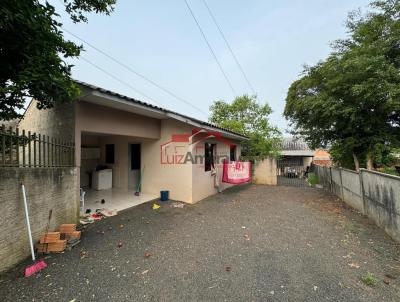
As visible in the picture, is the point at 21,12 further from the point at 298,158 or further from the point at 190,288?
the point at 298,158

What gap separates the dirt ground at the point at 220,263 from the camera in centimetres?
248

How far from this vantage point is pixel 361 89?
→ 21.1 ft

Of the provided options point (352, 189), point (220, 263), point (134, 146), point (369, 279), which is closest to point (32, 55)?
point (220, 263)

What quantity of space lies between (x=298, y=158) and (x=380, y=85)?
17941mm

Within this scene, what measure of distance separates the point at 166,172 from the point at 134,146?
7.05ft

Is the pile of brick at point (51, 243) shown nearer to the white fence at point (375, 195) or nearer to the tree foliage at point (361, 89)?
the white fence at point (375, 195)

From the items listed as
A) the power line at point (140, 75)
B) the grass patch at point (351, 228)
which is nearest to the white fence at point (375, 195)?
the grass patch at point (351, 228)

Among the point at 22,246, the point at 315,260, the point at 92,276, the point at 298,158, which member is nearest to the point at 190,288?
the point at 92,276

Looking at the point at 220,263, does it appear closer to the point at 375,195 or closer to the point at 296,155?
the point at 375,195

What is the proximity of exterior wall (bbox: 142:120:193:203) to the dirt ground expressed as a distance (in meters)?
1.83

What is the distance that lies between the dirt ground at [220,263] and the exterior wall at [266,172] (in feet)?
22.4

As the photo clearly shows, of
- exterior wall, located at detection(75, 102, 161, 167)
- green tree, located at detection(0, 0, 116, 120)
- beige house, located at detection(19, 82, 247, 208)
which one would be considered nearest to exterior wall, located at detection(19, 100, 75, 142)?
beige house, located at detection(19, 82, 247, 208)

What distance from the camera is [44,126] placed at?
5758 millimetres

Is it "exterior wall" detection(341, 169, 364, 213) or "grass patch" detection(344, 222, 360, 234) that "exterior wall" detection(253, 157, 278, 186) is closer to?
"exterior wall" detection(341, 169, 364, 213)
